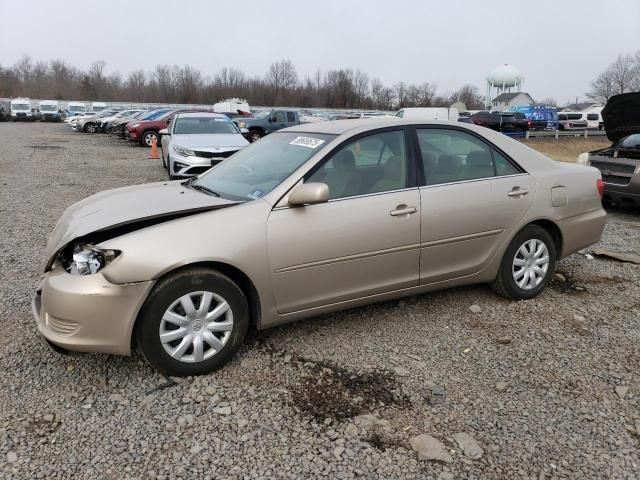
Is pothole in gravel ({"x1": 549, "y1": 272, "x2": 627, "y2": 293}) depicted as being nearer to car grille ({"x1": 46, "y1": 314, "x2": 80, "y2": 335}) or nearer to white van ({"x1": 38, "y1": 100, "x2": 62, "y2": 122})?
car grille ({"x1": 46, "y1": 314, "x2": 80, "y2": 335})

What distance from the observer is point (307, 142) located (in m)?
3.90

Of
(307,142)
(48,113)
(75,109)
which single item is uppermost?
(75,109)

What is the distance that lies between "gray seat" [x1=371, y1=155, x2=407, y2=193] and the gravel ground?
1066 millimetres

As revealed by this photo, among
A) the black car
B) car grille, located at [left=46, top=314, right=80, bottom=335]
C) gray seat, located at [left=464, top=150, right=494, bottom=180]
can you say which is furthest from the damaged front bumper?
the black car

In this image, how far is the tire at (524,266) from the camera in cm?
432

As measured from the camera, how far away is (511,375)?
10.8 ft

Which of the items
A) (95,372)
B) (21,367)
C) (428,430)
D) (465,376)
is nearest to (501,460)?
(428,430)

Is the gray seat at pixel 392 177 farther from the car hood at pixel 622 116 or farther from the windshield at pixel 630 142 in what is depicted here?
the car hood at pixel 622 116

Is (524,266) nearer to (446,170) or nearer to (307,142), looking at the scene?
(446,170)

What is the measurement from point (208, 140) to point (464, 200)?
7.99 metres

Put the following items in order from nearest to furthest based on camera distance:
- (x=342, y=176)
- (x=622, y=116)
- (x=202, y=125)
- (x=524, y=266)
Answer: (x=342, y=176) → (x=524, y=266) → (x=622, y=116) → (x=202, y=125)

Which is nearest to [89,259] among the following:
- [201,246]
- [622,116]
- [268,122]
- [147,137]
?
[201,246]

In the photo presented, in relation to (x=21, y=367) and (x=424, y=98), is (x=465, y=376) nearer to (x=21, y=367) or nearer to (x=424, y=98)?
(x=21, y=367)

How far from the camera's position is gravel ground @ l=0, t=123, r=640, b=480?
252 centimetres
